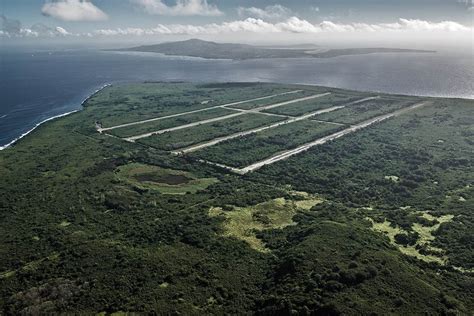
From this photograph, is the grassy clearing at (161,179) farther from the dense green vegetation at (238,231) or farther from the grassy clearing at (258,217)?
the grassy clearing at (258,217)

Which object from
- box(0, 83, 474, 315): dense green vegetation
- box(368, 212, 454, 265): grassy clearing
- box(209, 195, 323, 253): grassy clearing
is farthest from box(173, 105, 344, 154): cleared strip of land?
box(368, 212, 454, 265): grassy clearing

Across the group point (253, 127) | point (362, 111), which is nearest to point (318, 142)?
point (253, 127)

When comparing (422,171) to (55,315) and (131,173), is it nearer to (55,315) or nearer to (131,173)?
(131,173)

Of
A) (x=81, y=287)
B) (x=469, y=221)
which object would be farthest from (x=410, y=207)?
(x=81, y=287)

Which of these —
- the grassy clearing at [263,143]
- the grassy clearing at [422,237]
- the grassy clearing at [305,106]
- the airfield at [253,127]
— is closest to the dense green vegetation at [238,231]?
the grassy clearing at [422,237]

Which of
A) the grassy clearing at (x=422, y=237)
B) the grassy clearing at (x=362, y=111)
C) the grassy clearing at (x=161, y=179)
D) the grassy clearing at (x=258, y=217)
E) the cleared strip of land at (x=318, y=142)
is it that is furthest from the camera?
the grassy clearing at (x=362, y=111)
